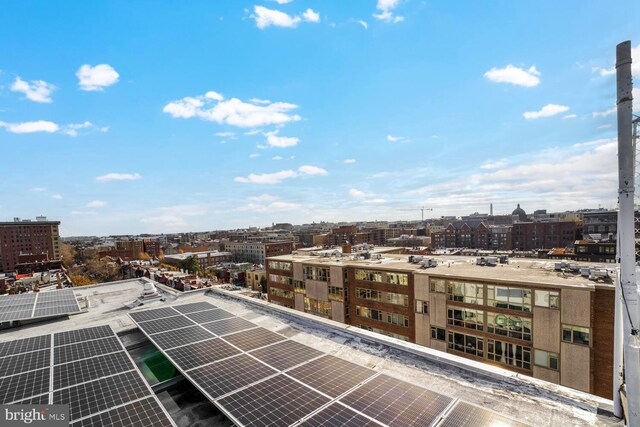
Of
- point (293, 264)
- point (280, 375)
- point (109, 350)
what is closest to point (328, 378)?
point (280, 375)

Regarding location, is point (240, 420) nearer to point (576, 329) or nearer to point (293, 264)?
point (576, 329)

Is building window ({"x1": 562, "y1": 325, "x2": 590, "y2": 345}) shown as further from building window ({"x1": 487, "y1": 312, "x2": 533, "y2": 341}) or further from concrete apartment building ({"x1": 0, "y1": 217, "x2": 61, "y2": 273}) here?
concrete apartment building ({"x1": 0, "y1": 217, "x2": 61, "y2": 273})

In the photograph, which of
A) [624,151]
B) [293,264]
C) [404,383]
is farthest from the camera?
[293,264]

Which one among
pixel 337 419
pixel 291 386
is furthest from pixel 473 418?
pixel 291 386

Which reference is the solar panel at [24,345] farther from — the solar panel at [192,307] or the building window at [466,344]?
the building window at [466,344]

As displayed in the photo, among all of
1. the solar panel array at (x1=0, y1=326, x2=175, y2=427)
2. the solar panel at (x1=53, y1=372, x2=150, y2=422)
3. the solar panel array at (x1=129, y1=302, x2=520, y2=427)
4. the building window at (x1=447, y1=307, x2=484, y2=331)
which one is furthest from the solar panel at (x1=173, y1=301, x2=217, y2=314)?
the building window at (x1=447, y1=307, x2=484, y2=331)

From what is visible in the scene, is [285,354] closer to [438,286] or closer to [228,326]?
[228,326]

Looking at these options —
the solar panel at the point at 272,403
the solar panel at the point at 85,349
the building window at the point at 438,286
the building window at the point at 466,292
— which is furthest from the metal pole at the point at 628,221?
the building window at the point at 438,286

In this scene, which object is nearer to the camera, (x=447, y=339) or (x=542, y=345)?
(x=542, y=345)
